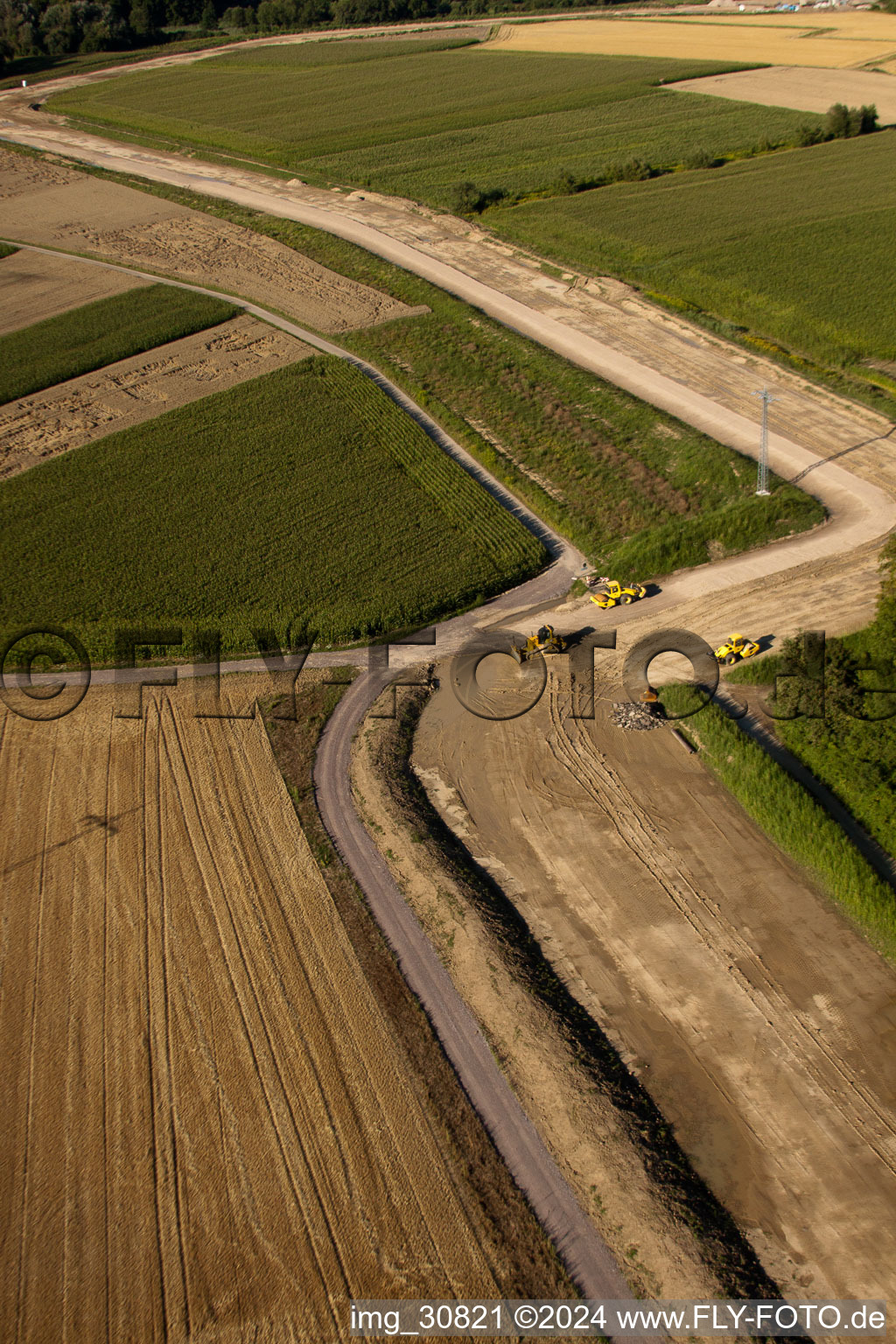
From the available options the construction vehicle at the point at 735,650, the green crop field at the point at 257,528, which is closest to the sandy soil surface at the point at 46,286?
the green crop field at the point at 257,528

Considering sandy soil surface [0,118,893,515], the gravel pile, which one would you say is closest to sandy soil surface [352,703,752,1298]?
the gravel pile

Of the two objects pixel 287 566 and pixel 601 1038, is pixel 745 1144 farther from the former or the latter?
pixel 287 566

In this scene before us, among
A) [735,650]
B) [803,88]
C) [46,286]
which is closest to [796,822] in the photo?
[735,650]

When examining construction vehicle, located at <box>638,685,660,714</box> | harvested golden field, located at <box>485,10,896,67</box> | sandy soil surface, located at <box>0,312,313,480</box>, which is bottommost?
construction vehicle, located at <box>638,685,660,714</box>

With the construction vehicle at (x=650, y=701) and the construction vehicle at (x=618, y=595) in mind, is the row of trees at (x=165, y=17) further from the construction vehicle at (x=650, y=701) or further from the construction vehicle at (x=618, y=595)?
the construction vehicle at (x=650, y=701)

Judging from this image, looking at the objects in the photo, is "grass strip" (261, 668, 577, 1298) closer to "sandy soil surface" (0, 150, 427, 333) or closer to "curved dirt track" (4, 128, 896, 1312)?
"curved dirt track" (4, 128, 896, 1312)

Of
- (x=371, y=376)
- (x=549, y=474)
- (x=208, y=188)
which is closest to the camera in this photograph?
(x=549, y=474)

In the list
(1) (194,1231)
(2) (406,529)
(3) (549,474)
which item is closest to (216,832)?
(1) (194,1231)
